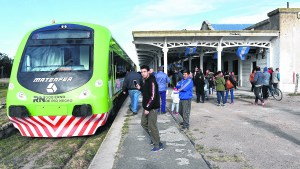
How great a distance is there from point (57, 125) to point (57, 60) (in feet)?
5.39

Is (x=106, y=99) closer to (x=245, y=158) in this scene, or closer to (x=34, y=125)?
(x=34, y=125)

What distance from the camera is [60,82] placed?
7375mm

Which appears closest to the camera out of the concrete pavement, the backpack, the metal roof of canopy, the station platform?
the station platform

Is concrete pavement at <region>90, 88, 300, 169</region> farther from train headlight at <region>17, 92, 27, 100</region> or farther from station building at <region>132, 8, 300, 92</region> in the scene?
station building at <region>132, 8, 300, 92</region>

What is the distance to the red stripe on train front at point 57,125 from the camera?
23.9 feet

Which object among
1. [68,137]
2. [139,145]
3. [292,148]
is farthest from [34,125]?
[292,148]

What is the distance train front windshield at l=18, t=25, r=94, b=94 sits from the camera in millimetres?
7379

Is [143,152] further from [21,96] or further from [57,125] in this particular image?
[21,96]

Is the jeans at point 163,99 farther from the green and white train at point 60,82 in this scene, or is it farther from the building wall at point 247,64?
the building wall at point 247,64

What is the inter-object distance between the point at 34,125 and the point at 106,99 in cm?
181

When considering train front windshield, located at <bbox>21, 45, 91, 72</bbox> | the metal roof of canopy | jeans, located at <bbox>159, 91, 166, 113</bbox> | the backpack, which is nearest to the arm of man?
train front windshield, located at <bbox>21, 45, 91, 72</bbox>

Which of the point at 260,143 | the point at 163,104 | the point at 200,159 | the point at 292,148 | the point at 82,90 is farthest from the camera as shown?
the point at 163,104

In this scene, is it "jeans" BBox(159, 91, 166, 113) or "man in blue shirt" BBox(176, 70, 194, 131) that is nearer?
"man in blue shirt" BBox(176, 70, 194, 131)

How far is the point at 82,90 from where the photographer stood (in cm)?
730
